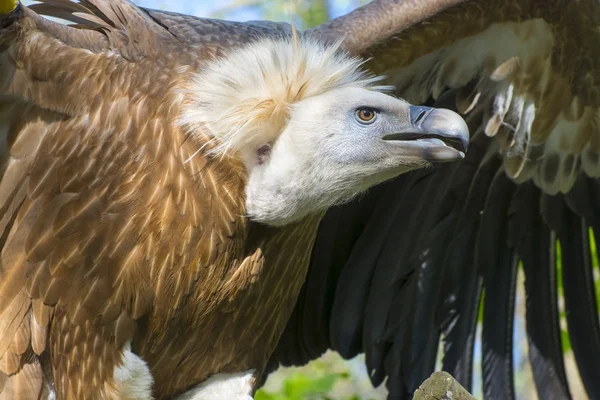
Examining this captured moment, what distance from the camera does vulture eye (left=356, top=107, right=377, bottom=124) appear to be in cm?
442

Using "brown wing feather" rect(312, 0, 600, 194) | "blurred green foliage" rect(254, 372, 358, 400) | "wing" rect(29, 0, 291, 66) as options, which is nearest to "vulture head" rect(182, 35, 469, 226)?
"wing" rect(29, 0, 291, 66)

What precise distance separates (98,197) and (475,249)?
2.78m

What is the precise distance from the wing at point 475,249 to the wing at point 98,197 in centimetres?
184

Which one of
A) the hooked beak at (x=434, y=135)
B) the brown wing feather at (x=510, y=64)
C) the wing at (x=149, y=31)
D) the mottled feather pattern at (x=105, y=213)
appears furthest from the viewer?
the brown wing feather at (x=510, y=64)

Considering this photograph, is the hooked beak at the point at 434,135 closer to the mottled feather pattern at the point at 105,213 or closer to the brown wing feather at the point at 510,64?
the mottled feather pattern at the point at 105,213

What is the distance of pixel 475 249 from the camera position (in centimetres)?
654

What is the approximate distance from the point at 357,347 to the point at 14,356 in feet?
7.96

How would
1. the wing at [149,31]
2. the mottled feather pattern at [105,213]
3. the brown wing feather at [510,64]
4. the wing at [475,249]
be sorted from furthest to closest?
the wing at [475,249] < the brown wing feather at [510,64] < the wing at [149,31] < the mottled feather pattern at [105,213]

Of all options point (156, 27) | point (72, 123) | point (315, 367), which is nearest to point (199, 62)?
point (156, 27)

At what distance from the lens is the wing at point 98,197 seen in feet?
14.9

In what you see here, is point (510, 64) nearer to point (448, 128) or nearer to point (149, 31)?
point (448, 128)

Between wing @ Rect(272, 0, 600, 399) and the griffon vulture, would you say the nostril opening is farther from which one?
wing @ Rect(272, 0, 600, 399)

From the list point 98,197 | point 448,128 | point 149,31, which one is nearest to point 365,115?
point 448,128

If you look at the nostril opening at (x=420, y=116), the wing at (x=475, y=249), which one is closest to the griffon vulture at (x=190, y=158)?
the nostril opening at (x=420, y=116)
